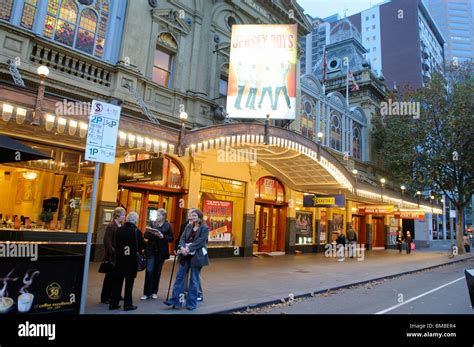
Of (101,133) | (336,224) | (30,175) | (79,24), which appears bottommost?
(336,224)

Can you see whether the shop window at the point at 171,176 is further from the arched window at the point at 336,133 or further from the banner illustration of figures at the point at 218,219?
the arched window at the point at 336,133

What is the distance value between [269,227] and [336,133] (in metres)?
9.28

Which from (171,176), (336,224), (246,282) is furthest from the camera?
(336,224)

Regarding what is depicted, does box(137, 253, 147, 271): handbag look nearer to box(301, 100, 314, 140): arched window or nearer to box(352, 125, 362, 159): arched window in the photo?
box(301, 100, 314, 140): arched window

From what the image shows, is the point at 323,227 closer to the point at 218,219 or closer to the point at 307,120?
the point at 307,120

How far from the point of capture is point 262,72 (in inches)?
589

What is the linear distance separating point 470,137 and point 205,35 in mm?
20068

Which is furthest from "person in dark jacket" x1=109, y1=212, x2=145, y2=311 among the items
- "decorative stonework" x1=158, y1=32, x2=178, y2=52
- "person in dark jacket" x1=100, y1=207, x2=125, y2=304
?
"decorative stonework" x1=158, y1=32, x2=178, y2=52

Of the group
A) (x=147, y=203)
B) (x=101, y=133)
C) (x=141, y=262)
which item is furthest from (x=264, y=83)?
(x=101, y=133)

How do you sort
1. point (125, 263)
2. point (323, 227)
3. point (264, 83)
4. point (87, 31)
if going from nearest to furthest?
point (125, 263), point (87, 31), point (264, 83), point (323, 227)

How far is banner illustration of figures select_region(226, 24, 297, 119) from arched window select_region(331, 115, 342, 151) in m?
9.54

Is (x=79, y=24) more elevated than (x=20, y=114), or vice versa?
(x=79, y=24)

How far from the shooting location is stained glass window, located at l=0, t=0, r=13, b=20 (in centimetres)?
984

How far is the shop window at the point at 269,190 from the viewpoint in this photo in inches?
706
